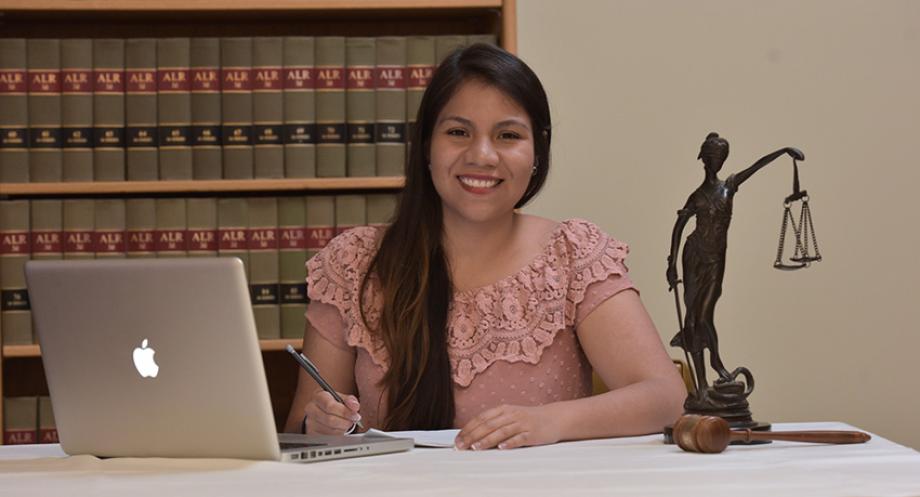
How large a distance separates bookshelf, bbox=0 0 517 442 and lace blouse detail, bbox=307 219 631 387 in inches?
26.9

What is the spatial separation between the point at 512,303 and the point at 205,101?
3.53 feet

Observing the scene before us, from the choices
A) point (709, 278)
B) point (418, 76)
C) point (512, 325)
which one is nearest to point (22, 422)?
point (418, 76)

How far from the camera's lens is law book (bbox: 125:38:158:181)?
9.59ft

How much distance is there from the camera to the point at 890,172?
3.22 meters

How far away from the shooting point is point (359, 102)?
293 centimetres

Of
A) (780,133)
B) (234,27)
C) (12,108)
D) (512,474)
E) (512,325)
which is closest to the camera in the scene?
(512,474)

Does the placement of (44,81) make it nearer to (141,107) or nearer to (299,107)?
(141,107)

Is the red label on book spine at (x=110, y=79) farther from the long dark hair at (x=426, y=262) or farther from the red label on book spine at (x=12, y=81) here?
the long dark hair at (x=426, y=262)

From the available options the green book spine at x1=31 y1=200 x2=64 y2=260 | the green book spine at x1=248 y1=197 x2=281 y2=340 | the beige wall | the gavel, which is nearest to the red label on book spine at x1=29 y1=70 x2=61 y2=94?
the green book spine at x1=31 y1=200 x2=64 y2=260

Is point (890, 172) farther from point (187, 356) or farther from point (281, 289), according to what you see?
point (187, 356)

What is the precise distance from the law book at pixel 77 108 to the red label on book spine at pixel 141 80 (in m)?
0.09

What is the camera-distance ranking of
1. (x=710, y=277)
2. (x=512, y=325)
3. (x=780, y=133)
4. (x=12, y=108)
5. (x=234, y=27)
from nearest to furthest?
(x=710, y=277) → (x=512, y=325) → (x=12, y=108) → (x=234, y=27) → (x=780, y=133)

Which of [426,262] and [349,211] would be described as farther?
[349,211]

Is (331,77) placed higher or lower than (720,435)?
higher
